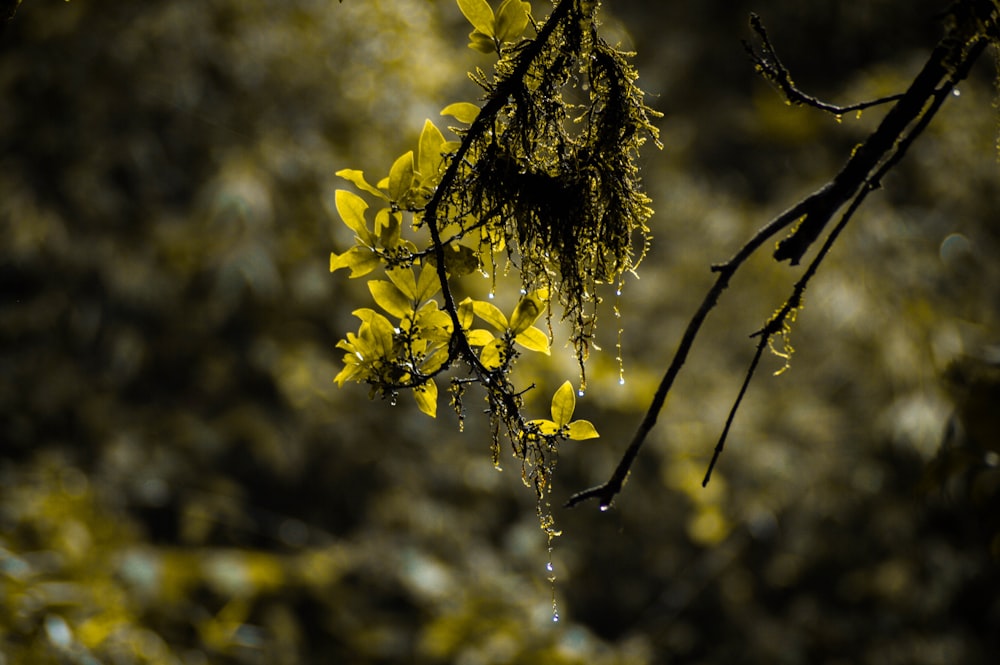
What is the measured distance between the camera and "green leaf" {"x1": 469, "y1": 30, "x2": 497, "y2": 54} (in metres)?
0.60

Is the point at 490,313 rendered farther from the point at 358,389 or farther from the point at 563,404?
the point at 358,389

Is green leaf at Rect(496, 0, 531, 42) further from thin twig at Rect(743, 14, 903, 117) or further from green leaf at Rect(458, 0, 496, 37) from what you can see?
thin twig at Rect(743, 14, 903, 117)

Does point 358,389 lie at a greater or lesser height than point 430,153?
greater

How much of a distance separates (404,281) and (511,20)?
0.23 meters

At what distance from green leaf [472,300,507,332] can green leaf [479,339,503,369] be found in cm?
2

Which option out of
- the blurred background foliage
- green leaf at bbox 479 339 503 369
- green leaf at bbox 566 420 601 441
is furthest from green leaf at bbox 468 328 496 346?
the blurred background foliage

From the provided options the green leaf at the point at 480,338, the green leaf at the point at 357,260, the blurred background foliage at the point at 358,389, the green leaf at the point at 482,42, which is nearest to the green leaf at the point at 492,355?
the green leaf at the point at 480,338

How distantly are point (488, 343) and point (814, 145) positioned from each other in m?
3.26

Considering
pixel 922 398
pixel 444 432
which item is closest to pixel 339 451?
pixel 444 432

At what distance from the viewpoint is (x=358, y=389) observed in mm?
2877

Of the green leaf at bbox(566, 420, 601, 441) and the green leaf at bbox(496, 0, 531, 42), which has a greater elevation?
the green leaf at bbox(496, 0, 531, 42)

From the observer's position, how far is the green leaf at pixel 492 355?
65 centimetres

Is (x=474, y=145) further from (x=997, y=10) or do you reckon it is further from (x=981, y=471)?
(x=981, y=471)

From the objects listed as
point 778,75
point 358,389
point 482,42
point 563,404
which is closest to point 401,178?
point 482,42
